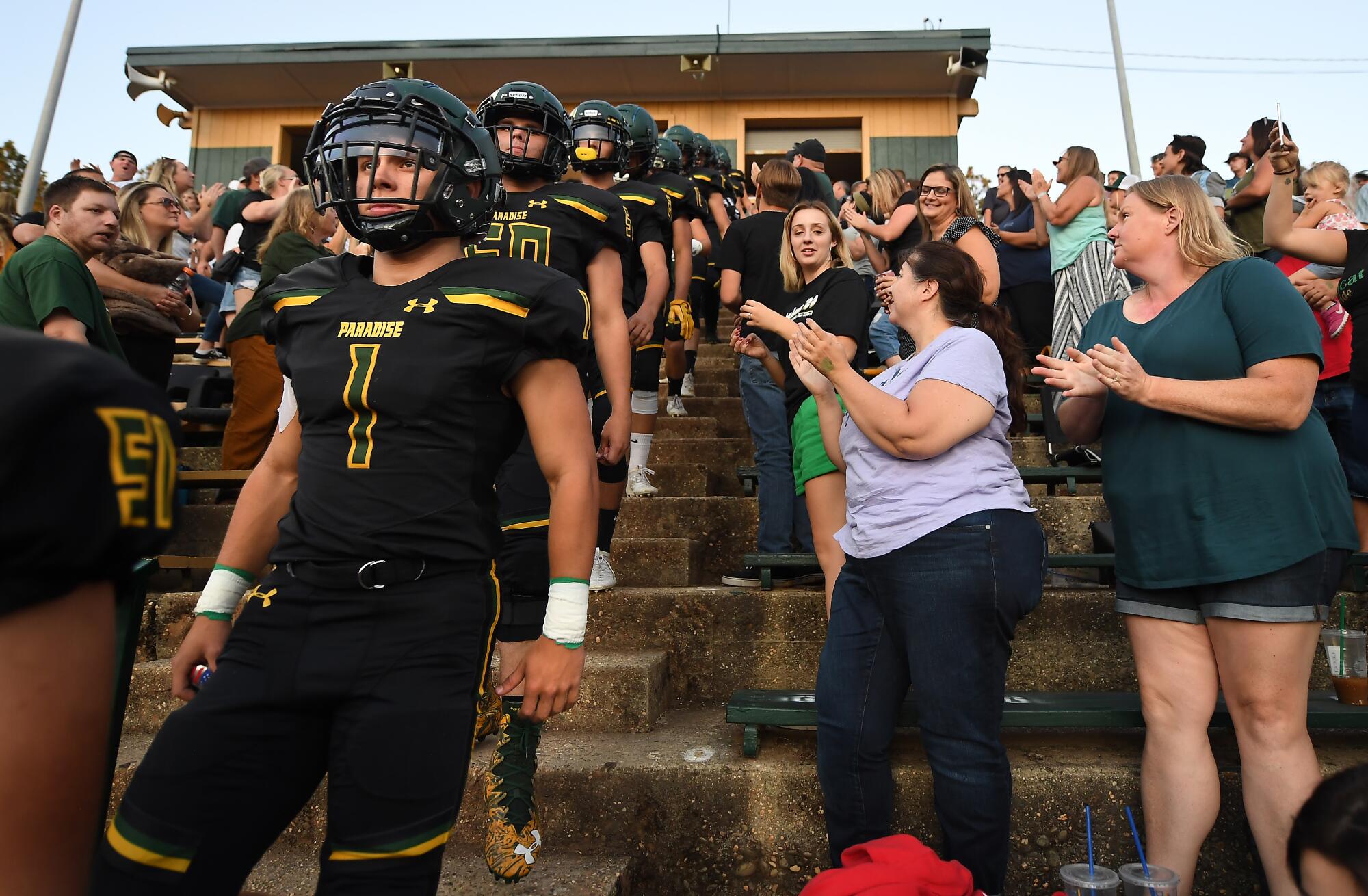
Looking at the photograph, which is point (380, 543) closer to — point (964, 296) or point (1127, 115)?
point (964, 296)

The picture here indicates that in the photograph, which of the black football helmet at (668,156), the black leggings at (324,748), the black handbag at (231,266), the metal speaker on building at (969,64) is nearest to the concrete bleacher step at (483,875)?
the black leggings at (324,748)

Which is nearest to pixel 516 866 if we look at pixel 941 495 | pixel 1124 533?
pixel 941 495

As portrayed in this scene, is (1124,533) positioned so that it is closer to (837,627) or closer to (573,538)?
(837,627)

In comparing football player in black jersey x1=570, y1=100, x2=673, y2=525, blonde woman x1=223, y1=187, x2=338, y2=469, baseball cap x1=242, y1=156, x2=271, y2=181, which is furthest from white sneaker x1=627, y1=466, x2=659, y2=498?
baseball cap x1=242, y1=156, x2=271, y2=181

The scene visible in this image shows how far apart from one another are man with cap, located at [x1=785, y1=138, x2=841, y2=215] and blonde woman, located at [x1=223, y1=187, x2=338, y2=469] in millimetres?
3906

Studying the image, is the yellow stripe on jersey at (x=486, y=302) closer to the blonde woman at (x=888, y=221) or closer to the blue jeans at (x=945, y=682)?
the blue jeans at (x=945, y=682)

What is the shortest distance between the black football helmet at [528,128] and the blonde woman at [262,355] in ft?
7.45

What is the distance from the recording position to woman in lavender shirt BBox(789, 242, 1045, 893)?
271cm

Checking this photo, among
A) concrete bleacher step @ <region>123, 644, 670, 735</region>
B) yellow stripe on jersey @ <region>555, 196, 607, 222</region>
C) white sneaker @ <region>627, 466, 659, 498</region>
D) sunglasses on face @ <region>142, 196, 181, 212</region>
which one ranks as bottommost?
concrete bleacher step @ <region>123, 644, 670, 735</region>

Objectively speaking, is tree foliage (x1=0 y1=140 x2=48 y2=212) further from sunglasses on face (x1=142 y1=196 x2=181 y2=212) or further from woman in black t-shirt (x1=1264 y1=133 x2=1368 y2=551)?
woman in black t-shirt (x1=1264 y1=133 x2=1368 y2=551)

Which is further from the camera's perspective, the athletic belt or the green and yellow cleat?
the green and yellow cleat

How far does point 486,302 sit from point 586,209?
1.54 metres

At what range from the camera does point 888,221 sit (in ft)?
23.4

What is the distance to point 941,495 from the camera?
2820mm
